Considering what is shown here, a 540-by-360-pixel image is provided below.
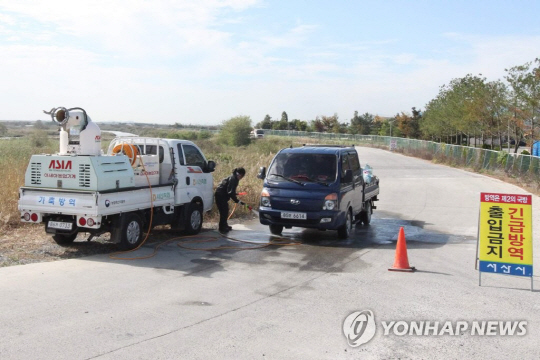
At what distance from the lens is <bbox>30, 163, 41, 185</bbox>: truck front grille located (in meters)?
10.5

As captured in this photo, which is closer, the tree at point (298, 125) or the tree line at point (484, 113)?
the tree line at point (484, 113)

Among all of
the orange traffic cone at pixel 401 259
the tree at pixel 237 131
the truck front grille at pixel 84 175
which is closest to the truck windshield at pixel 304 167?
the orange traffic cone at pixel 401 259

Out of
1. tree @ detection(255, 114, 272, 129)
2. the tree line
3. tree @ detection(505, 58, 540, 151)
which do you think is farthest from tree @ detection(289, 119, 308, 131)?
tree @ detection(505, 58, 540, 151)

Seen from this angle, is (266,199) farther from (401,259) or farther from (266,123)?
(266,123)

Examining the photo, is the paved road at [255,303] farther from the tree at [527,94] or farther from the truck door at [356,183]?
the tree at [527,94]

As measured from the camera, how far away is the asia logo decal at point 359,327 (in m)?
5.93

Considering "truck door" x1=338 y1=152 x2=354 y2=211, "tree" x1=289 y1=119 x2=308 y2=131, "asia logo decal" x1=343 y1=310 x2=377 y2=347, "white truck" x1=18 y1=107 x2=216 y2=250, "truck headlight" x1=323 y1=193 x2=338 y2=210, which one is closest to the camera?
"asia logo decal" x1=343 y1=310 x2=377 y2=347

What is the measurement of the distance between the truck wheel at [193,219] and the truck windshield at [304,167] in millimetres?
1870

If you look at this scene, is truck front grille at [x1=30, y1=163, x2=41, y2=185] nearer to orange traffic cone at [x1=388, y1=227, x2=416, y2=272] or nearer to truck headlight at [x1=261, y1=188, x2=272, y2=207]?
truck headlight at [x1=261, y1=188, x2=272, y2=207]

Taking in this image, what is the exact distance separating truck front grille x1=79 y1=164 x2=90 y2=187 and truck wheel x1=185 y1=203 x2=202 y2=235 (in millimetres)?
2960

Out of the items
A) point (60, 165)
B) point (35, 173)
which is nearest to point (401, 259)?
point (60, 165)

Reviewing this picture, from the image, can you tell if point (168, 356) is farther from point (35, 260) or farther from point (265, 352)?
point (35, 260)

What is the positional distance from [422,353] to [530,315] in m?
2.13

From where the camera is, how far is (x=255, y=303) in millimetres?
7234
